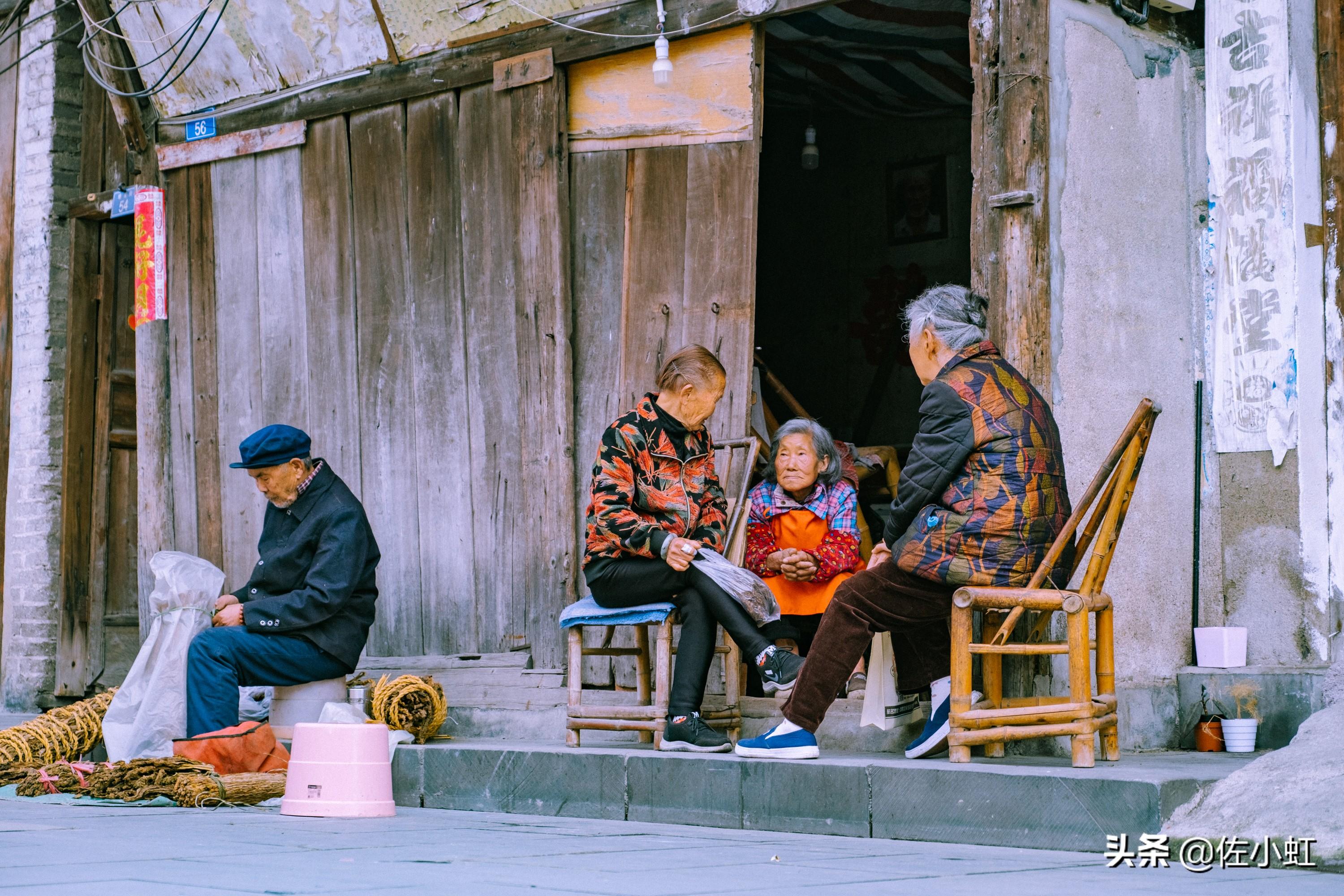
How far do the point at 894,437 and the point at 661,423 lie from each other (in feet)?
14.9

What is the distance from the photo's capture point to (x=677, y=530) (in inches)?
227

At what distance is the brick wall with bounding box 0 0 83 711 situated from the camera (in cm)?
915

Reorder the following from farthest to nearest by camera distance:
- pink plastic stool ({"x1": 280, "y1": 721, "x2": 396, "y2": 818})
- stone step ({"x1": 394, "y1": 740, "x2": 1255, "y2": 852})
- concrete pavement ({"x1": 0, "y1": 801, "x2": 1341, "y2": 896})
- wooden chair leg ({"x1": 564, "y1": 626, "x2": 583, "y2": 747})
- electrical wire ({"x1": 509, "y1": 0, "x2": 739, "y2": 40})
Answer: electrical wire ({"x1": 509, "y1": 0, "x2": 739, "y2": 40}) → wooden chair leg ({"x1": 564, "y1": 626, "x2": 583, "y2": 747}) → pink plastic stool ({"x1": 280, "y1": 721, "x2": 396, "y2": 818}) → stone step ({"x1": 394, "y1": 740, "x2": 1255, "y2": 852}) → concrete pavement ({"x1": 0, "y1": 801, "x2": 1341, "y2": 896})

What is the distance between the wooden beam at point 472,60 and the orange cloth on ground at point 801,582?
207 cm

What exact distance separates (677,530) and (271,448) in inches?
71.1

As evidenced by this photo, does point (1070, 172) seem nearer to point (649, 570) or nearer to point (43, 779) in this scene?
point (649, 570)

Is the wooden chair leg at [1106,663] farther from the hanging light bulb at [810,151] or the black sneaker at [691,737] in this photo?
the hanging light bulb at [810,151]

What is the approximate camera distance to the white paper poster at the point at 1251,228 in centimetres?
581

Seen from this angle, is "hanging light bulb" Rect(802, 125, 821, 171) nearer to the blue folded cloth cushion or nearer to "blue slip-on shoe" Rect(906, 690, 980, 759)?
the blue folded cloth cushion

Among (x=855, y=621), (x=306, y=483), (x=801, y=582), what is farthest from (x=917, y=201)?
(x=855, y=621)

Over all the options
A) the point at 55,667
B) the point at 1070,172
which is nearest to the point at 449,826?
the point at 1070,172

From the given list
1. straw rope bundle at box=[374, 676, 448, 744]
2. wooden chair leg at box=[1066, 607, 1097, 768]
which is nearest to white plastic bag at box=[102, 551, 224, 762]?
straw rope bundle at box=[374, 676, 448, 744]

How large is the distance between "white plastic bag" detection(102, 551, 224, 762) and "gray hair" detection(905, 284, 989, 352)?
10.1 ft

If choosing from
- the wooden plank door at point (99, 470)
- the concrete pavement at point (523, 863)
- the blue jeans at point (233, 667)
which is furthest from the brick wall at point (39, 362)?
the concrete pavement at point (523, 863)
